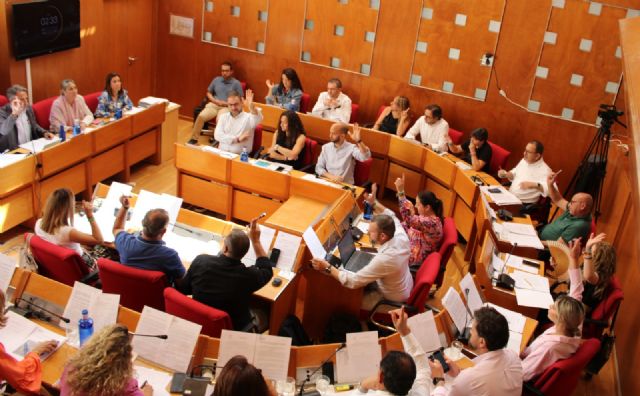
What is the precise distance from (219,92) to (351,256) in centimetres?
491

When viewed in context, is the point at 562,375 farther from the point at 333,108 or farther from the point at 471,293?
the point at 333,108

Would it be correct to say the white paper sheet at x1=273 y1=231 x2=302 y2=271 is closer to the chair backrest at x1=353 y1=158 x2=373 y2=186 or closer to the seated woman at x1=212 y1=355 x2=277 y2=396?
the seated woman at x1=212 y1=355 x2=277 y2=396

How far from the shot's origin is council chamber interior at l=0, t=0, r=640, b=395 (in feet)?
17.4

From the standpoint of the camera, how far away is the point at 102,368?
9.22ft

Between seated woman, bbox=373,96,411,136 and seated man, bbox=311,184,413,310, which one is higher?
seated woman, bbox=373,96,411,136

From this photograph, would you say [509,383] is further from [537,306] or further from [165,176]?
[165,176]

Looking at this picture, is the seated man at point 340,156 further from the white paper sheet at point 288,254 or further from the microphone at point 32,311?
the microphone at point 32,311

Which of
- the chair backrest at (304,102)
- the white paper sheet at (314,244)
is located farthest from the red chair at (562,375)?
the chair backrest at (304,102)

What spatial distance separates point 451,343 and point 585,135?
4.59m

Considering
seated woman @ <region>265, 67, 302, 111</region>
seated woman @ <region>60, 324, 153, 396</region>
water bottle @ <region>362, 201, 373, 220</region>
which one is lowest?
water bottle @ <region>362, 201, 373, 220</region>

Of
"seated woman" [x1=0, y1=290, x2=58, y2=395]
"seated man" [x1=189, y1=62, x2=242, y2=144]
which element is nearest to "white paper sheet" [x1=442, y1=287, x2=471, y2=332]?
"seated woman" [x1=0, y1=290, x2=58, y2=395]

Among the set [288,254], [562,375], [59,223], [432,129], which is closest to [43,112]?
[59,223]

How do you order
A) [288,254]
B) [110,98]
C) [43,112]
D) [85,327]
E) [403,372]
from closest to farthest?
[403,372]
[85,327]
[288,254]
[43,112]
[110,98]

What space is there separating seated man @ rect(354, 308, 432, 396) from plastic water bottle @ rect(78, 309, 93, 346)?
1.61 m
